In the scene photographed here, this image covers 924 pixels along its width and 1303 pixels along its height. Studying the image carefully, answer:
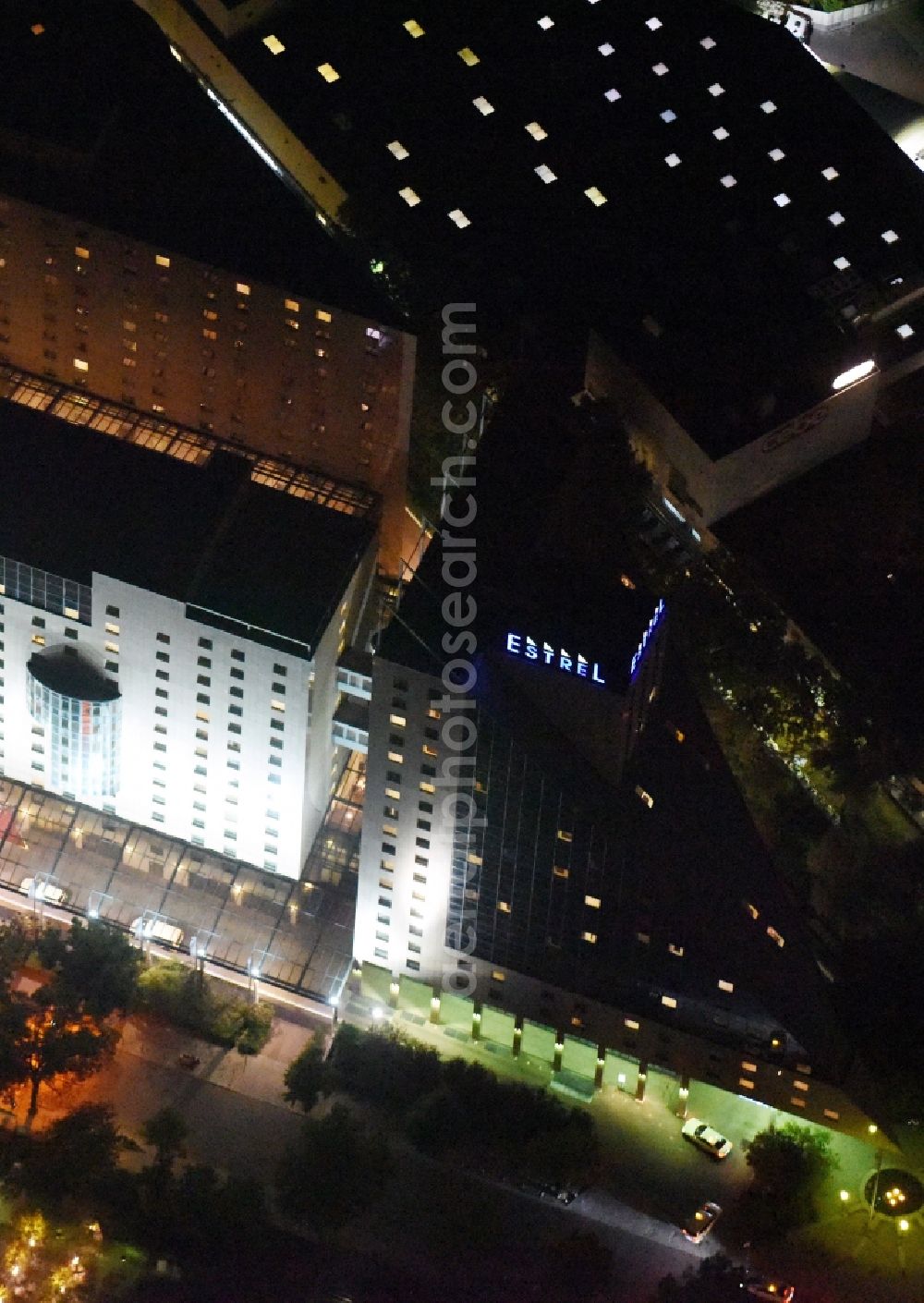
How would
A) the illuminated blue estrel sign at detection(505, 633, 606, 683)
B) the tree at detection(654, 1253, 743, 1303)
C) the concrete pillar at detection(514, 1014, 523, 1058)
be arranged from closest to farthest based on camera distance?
the illuminated blue estrel sign at detection(505, 633, 606, 683)
the tree at detection(654, 1253, 743, 1303)
the concrete pillar at detection(514, 1014, 523, 1058)

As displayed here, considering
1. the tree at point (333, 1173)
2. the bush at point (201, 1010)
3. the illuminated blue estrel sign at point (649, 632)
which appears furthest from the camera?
the bush at point (201, 1010)

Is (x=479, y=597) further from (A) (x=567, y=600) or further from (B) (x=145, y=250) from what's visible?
(B) (x=145, y=250)

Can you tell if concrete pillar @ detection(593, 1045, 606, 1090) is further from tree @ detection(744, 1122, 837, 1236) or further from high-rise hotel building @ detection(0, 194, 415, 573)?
high-rise hotel building @ detection(0, 194, 415, 573)

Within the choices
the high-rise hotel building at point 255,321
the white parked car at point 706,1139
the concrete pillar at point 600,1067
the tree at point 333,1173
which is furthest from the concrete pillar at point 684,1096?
the high-rise hotel building at point 255,321

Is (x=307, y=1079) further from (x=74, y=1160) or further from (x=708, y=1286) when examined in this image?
(x=708, y=1286)

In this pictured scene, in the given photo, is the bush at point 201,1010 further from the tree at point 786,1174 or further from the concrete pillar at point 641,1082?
the tree at point 786,1174

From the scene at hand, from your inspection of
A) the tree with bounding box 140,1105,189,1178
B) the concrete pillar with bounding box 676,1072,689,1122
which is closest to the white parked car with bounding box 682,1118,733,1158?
the concrete pillar with bounding box 676,1072,689,1122
